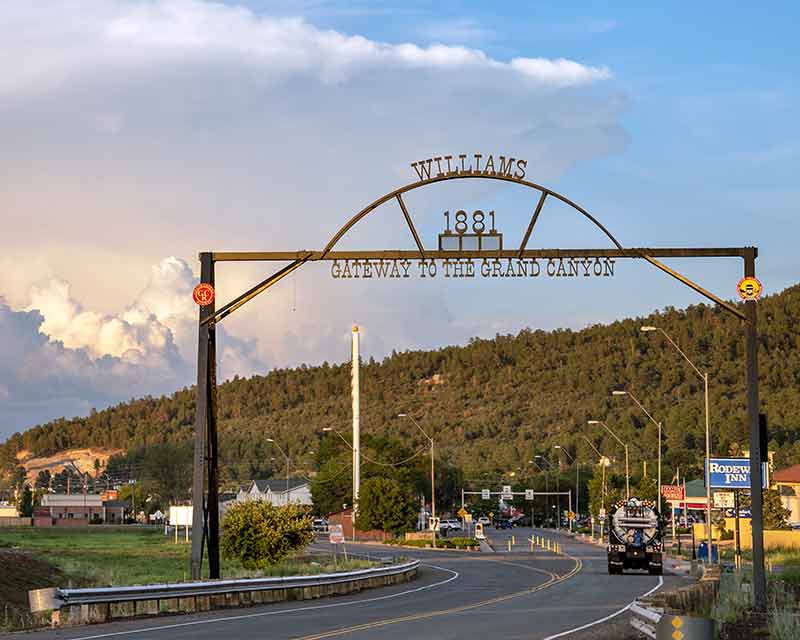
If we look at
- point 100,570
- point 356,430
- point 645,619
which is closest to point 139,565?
point 100,570

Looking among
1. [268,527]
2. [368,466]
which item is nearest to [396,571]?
[268,527]

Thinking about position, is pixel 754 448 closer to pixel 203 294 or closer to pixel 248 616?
pixel 248 616

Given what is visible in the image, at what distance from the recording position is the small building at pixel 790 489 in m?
111

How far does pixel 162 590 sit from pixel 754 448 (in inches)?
535

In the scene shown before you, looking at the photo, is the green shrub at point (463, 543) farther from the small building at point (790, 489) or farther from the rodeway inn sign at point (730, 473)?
the rodeway inn sign at point (730, 473)

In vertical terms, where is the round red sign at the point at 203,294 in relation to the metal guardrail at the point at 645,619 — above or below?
above

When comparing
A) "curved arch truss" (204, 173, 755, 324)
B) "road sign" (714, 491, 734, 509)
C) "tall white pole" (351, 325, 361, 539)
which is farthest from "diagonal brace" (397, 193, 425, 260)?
"tall white pole" (351, 325, 361, 539)

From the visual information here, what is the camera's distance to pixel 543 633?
78.2ft

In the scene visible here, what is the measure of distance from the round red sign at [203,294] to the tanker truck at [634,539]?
26595mm

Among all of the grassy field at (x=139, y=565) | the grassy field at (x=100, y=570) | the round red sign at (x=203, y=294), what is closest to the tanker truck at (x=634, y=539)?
the grassy field at (x=100, y=570)

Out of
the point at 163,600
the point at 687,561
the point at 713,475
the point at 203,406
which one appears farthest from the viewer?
the point at 687,561

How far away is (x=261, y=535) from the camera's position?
44.5 metres

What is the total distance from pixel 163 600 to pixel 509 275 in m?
11.4

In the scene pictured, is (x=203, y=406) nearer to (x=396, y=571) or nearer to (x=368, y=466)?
(x=396, y=571)
